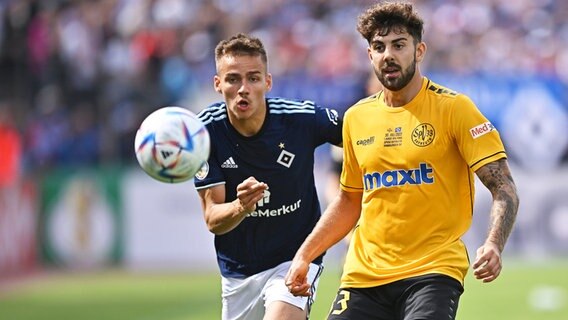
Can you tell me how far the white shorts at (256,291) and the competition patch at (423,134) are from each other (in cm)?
150

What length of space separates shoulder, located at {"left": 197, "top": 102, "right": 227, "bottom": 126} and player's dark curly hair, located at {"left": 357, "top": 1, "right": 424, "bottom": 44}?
60.6 inches

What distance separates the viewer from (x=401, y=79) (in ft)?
21.5

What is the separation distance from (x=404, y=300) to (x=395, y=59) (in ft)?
4.47

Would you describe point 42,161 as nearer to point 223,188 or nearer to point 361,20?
point 223,188

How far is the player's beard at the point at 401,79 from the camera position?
657cm

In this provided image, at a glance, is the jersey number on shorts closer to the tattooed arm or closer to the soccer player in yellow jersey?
the soccer player in yellow jersey

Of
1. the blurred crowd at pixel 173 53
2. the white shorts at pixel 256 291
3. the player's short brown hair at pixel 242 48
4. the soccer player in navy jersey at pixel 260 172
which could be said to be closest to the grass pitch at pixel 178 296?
the blurred crowd at pixel 173 53

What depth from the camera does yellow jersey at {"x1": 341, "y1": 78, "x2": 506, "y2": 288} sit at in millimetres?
6426

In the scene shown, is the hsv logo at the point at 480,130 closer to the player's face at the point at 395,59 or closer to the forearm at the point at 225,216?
the player's face at the point at 395,59

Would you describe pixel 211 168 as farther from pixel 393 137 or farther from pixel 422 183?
pixel 422 183

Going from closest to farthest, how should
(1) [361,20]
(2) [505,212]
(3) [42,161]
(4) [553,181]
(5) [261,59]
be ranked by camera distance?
(2) [505,212] < (1) [361,20] < (5) [261,59] < (4) [553,181] < (3) [42,161]

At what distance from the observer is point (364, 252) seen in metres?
6.76

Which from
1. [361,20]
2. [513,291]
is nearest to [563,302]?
[513,291]

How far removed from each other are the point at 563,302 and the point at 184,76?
333 inches
